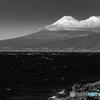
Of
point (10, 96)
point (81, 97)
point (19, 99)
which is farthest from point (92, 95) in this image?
point (10, 96)

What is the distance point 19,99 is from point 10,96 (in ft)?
9.37

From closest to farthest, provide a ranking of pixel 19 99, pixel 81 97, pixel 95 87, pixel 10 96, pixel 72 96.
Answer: pixel 81 97 → pixel 72 96 → pixel 19 99 → pixel 10 96 → pixel 95 87

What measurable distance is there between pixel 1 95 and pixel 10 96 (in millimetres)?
1738

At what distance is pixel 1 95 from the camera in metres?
35.5

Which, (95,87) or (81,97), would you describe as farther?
(95,87)

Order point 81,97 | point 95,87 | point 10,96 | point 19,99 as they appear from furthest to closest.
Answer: point 95,87, point 10,96, point 19,99, point 81,97

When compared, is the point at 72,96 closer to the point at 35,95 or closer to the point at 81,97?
the point at 81,97

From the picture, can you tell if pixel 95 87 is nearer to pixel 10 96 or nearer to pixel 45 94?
pixel 45 94

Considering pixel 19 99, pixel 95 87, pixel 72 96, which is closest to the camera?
pixel 72 96

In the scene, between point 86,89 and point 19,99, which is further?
point 86,89

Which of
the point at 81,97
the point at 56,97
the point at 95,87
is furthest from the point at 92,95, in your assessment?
the point at 95,87

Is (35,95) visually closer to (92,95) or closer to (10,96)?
(10,96)

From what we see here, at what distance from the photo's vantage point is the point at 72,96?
96.8 ft

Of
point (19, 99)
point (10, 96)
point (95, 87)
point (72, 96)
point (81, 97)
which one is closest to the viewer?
point (81, 97)
